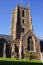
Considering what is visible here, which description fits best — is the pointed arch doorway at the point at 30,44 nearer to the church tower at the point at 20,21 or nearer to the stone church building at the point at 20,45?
the stone church building at the point at 20,45

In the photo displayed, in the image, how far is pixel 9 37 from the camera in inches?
2965

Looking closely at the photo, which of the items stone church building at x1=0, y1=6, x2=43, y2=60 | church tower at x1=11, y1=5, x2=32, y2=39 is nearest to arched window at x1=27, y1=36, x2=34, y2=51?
stone church building at x1=0, y1=6, x2=43, y2=60

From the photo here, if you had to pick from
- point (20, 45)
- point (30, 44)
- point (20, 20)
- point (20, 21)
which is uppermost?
point (20, 20)

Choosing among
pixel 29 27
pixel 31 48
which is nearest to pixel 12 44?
pixel 31 48

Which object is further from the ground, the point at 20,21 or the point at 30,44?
the point at 20,21

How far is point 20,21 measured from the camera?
7806 cm

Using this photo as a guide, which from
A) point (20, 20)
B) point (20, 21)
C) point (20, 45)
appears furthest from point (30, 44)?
point (20, 20)

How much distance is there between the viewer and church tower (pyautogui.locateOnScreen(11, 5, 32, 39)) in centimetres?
7631

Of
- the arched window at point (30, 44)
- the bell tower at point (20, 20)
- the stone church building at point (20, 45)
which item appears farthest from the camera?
the bell tower at point (20, 20)

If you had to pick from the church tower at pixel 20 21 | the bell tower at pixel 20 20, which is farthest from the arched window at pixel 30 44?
the bell tower at pixel 20 20

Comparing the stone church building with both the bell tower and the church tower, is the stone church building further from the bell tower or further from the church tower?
the bell tower

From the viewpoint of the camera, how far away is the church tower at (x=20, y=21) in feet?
250

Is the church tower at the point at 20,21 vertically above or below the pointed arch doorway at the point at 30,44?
above

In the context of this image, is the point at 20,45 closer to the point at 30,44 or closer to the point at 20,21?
the point at 30,44
